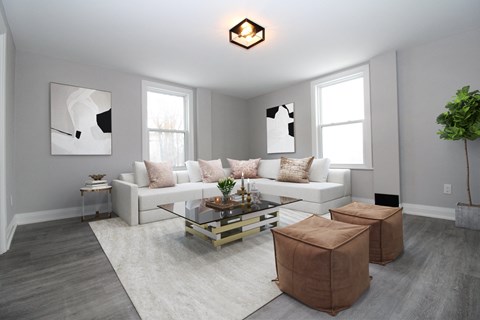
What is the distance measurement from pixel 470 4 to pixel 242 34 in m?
2.44

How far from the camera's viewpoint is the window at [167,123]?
432cm

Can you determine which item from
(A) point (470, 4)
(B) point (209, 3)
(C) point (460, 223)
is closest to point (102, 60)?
(B) point (209, 3)

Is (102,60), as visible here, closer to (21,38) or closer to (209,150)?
(21,38)

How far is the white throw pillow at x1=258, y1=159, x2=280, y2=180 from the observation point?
15.2ft

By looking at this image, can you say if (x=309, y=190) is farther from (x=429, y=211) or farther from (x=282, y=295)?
(x=282, y=295)

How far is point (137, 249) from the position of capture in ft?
7.26

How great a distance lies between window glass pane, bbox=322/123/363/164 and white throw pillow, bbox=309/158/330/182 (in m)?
0.39

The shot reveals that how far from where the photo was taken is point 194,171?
173 inches

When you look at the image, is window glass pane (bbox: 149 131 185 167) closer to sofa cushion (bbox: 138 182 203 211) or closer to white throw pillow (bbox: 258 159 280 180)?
sofa cushion (bbox: 138 182 203 211)

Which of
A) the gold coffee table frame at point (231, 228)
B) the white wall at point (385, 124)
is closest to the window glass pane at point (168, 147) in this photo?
the gold coffee table frame at point (231, 228)

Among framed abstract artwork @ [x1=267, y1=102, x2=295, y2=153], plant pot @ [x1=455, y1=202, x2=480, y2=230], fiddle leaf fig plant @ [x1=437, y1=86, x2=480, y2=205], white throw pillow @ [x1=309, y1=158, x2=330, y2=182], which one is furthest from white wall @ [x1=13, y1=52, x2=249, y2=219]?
plant pot @ [x1=455, y1=202, x2=480, y2=230]

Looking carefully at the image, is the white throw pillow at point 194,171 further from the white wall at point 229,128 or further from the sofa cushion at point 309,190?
the sofa cushion at point 309,190

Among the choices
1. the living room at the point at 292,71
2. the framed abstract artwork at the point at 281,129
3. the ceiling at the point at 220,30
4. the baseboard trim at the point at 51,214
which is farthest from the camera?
the framed abstract artwork at the point at 281,129

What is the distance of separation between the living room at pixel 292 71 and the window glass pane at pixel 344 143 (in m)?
0.29
